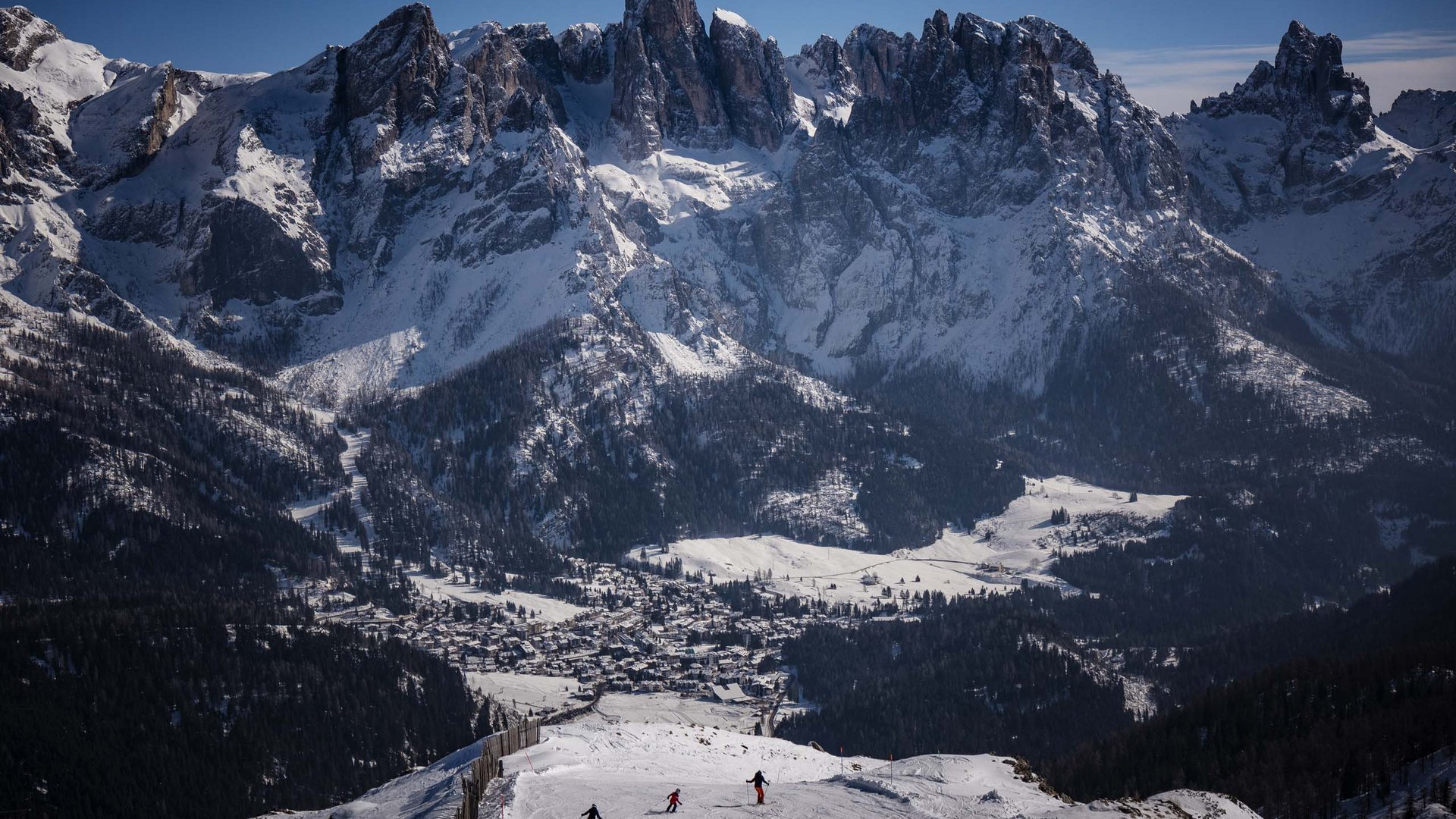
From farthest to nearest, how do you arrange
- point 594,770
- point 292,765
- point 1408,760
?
point 292,765 < point 1408,760 < point 594,770

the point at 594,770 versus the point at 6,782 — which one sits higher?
the point at 594,770

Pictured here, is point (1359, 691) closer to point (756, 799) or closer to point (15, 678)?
point (756, 799)

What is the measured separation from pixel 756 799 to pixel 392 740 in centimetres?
9451

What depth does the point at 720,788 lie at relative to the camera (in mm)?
98312

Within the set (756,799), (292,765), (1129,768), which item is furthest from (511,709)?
(756,799)

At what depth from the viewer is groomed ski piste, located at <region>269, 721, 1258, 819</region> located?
88.8m

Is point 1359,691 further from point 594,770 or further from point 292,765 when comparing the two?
point 292,765

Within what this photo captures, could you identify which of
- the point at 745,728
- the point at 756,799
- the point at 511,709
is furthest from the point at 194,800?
the point at 756,799

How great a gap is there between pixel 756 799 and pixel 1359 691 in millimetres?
79762

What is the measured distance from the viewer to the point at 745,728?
187250 mm

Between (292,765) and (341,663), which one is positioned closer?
(292,765)

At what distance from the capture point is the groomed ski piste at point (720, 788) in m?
88.8

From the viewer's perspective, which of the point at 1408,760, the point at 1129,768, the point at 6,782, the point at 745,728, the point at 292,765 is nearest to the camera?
the point at 1408,760

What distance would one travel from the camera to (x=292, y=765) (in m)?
168
